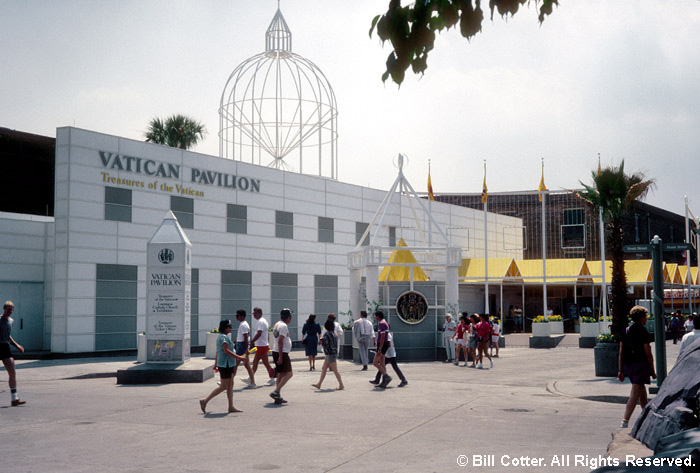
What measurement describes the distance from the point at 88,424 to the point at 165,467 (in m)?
3.96

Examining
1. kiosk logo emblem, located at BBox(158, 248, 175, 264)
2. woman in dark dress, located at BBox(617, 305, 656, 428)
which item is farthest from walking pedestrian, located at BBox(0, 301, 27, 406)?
woman in dark dress, located at BBox(617, 305, 656, 428)

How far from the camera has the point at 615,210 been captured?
20188 millimetres

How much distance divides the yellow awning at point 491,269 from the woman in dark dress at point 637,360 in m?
35.6

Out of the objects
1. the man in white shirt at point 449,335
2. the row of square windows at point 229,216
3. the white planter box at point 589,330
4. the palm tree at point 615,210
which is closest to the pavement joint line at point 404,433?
the palm tree at point 615,210

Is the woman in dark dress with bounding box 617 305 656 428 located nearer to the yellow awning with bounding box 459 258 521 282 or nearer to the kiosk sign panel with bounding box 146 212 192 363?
the kiosk sign panel with bounding box 146 212 192 363

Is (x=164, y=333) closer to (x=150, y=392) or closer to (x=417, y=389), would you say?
(x=150, y=392)

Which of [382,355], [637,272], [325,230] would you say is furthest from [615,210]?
[637,272]

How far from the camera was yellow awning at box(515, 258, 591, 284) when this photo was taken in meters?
46.9

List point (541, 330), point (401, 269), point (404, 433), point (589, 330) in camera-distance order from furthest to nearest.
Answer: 1. point (541, 330)
2. point (589, 330)
3. point (401, 269)
4. point (404, 433)

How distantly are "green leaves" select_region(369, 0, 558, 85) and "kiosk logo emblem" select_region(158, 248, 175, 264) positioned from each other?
1681 cm

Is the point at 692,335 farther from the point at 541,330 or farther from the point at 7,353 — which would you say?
the point at 541,330

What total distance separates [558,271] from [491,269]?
4560 mm

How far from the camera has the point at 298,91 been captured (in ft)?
118

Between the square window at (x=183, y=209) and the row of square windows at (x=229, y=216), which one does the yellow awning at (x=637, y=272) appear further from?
the square window at (x=183, y=209)
